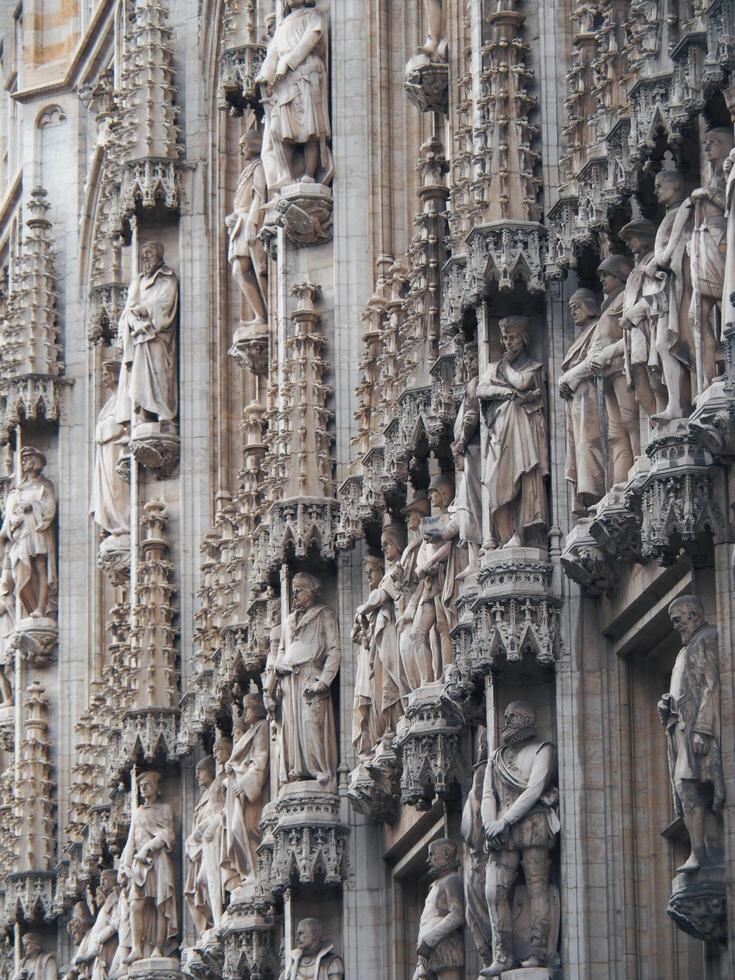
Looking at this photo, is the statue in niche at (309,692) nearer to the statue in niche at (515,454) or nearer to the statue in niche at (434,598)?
the statue in niche at (434,598)

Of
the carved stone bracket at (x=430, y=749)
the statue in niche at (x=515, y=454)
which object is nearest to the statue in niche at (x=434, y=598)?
the carved stone bracket at (x=430, y=749)

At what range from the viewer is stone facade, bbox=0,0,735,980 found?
112ft

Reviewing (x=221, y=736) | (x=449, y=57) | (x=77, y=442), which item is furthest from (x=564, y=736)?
(x=77, y=442)

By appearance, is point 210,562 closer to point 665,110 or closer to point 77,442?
point 77,442

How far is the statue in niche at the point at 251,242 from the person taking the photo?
170ft

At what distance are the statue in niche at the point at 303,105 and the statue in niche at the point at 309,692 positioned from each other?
5.67 metres

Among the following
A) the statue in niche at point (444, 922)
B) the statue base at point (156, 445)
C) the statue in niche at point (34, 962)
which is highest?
the statue base at point (156, 445)

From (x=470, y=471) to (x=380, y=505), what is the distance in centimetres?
519

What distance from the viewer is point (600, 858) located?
35125 millimetres

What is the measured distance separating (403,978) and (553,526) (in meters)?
8.25

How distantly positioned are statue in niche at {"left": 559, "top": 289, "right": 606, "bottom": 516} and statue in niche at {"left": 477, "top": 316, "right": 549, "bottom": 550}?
59 centimetres

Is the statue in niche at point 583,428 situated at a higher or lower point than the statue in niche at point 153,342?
Result: lower

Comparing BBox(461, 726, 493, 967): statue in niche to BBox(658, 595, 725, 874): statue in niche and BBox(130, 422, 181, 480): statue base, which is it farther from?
BBox(130, 422, 181, 480): statue base

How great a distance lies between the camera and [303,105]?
4731 cm
